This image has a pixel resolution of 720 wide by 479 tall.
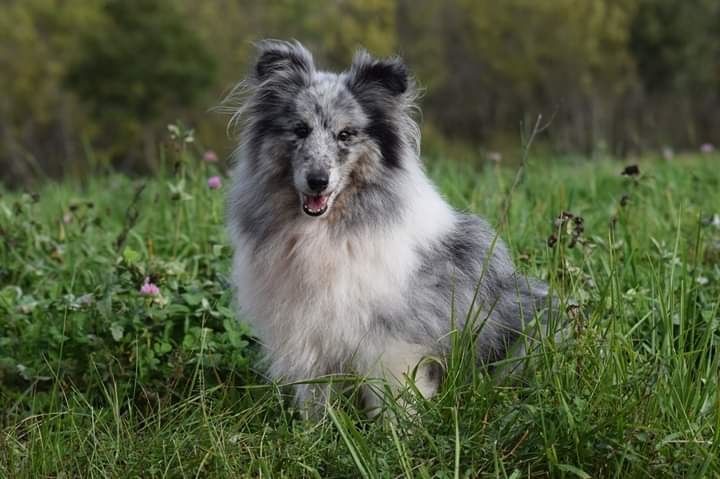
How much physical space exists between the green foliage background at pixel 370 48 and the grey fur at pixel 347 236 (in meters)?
25.2

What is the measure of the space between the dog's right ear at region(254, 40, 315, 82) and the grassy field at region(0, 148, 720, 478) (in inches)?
48.0

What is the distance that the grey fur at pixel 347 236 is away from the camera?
368 centimetres

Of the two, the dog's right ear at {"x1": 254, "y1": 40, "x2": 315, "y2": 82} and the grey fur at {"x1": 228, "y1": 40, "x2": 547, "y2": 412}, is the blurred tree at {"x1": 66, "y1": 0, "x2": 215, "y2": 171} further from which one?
the grey fur at {"x1": 228, "y1": 40, "x2": 547, "y2": 412}

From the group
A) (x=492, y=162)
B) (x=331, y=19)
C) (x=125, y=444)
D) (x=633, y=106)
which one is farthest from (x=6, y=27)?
(x=125, y=444)

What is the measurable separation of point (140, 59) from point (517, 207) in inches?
1208

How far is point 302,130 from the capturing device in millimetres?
3818

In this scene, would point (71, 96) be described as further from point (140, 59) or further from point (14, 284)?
point (14, 284)

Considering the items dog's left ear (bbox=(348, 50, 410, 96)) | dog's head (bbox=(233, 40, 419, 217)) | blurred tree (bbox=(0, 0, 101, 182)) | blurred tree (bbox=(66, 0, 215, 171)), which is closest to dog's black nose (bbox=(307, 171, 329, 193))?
dog's head (bbox=(233, 40, 419, 217))

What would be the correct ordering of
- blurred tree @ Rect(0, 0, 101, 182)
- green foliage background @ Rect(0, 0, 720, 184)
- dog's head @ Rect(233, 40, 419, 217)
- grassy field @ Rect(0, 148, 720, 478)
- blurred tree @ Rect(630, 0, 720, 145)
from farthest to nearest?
blurred tree @ Rect(630, 0, 720, 145), blurred tree @ Rect(0, 0, 101, 182), green foliage background @ Rect(0, 0, 720, 184), dog's head @ Rect(233, 40, 419, 217), grassy field @ Rect(0, 148, 720, 478)

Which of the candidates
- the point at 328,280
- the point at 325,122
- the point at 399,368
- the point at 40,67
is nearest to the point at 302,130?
the point at 325,122

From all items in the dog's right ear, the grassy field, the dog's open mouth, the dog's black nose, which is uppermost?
the dog's right ear

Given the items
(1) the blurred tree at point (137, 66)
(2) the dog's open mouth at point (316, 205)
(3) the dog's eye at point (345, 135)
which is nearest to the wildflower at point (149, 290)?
(2) the dog's open mouth at point (316, 205)

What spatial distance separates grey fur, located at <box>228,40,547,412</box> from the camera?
12.1 feet

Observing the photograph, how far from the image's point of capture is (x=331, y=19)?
135 ft
